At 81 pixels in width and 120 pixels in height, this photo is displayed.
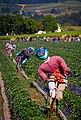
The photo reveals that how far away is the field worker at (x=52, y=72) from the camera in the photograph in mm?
10375

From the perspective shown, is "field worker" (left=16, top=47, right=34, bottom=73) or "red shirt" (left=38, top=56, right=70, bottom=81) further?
"field worker" (left=16, top=47, right=34, bottom=73)

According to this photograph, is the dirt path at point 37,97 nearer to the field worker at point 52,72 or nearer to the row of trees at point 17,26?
the field worker at point 52,72

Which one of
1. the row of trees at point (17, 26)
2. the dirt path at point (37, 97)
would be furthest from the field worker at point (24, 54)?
the row of trees at point (17, 26)

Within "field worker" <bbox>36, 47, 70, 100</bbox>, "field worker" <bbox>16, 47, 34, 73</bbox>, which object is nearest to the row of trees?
"field worker" <bbox>16, 47, 34, 73</bbox>

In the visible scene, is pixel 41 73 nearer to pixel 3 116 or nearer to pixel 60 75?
pixel 60 75

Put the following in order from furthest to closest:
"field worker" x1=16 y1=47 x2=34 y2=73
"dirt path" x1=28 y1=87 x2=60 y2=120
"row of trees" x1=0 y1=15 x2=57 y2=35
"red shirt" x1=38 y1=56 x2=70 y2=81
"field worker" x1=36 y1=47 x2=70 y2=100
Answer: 1. "row of trees" x1=0 y1=15 x2=57 y2=35
2. "field worker" x1=16 y1=47 x2=34 y2=73
3. "dirt path" x1=28 y1=87 x2=60 y2=120
4. "field worker" x1=36 y1=47 x2=70 y2=100
5. "red shirt" x1=38 y1=56 x2=70 y2=81

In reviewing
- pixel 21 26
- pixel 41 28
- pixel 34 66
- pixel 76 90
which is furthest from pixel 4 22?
pixel 76 90

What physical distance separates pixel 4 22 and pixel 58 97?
4949 inches

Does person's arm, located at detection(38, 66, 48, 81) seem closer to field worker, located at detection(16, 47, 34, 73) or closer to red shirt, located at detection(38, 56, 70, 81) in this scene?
red shirt, located at detection(38, 56, 70, 81)

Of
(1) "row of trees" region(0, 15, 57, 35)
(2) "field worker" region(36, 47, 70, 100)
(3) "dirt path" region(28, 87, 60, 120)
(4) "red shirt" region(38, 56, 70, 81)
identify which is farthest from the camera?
(1) "row of trees" region(0, 15, 57, 35)

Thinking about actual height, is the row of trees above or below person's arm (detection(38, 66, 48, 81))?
below

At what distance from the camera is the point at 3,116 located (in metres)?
11.2

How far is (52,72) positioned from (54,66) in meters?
0.25

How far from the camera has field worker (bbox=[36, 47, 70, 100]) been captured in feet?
34.0
